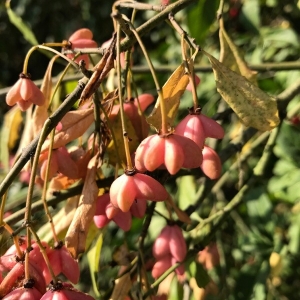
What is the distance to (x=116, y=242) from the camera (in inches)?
62.2

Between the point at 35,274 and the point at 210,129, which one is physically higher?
the point at 210,129

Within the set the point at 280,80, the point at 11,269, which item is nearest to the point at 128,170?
the point at 11,269

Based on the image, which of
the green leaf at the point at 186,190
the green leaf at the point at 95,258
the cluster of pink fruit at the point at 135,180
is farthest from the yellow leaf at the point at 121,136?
the green leaf at the point at 186,190

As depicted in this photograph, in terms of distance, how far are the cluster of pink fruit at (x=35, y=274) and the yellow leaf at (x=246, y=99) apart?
0.33 m

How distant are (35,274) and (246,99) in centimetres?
38

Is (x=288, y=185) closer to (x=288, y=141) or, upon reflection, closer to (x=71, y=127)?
(x=288, y=141)

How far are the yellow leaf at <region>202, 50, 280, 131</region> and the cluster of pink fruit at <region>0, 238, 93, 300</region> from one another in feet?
1.09

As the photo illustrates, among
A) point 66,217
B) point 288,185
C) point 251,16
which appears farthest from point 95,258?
point 251,16

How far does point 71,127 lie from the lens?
0.89m

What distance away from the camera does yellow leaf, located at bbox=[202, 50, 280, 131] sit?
774 millimetres

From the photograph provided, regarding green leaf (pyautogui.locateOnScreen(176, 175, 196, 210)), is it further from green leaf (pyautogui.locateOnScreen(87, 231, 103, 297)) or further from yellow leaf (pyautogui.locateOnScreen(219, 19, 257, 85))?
yellow leaf (pyautogui.locateOnScreen(219, 19, 257, 85))

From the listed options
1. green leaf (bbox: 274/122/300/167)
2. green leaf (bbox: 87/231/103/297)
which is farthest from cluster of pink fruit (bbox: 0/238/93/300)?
green leaf (bbox: 274/122/300/167)

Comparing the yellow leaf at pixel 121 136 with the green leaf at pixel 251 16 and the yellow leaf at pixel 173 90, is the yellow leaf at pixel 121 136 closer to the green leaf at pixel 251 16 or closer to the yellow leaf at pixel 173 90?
the yellow leaf at pixel 173 90

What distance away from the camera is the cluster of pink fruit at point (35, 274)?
759 millimetres
